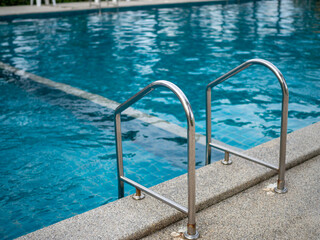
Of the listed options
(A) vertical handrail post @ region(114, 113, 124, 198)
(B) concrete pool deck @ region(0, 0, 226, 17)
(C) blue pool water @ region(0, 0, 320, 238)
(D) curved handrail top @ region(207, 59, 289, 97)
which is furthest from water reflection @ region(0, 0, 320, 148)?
(A) vertical handrail post @ region(114, 113, 124, 198)

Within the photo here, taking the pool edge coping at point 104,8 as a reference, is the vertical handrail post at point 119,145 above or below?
below

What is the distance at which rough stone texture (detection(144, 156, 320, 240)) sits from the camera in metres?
2.41

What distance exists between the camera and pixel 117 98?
6516 millimetres

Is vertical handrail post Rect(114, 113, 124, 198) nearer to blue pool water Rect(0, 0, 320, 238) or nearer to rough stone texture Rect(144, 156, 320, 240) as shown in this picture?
rough stone texture Rect(144, 156, 320, 240)

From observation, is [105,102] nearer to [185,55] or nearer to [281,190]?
[185,55]

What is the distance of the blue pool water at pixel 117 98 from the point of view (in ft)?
13.0

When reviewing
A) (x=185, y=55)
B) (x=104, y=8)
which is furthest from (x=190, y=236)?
(x=104, y=8)

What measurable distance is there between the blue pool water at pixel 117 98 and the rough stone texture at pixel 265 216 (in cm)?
140

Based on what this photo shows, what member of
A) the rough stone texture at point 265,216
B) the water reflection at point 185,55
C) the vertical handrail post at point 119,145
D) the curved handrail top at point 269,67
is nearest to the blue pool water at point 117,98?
the water reflection at point 185,55

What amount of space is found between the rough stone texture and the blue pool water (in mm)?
1397

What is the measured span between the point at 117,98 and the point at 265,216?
430 cm

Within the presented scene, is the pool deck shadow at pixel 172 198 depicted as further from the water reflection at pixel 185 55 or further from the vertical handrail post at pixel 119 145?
the water reflection at pixel 185 55

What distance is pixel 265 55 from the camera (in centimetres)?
915

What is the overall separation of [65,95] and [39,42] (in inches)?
198
